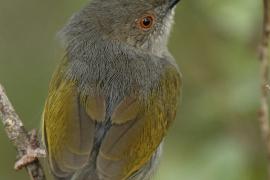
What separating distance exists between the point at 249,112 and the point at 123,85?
104 centimetres

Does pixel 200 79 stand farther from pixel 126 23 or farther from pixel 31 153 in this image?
pixel 31 153

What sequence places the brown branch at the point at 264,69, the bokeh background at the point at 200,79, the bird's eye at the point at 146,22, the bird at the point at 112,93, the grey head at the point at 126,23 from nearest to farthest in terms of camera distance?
the brown branch at the point at 264,69 → the bird at the point at 112,93 → the bokeh background at the point at 200,79 → the grey head at the point at 126,23 → the bird's eye at the point at 146,22

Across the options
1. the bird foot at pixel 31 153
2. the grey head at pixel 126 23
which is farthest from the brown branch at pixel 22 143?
the grey head at pixel 126 23

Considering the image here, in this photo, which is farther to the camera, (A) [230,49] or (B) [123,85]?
(A) [230,49]

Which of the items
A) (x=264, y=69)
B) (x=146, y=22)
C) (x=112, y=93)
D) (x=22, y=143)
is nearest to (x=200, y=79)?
(x=146, y=22)

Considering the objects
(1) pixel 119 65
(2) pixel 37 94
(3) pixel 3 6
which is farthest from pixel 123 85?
(3) pixel 3 6

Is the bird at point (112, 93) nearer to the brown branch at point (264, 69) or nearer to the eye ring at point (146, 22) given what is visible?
the eye ring at point (146, 22)

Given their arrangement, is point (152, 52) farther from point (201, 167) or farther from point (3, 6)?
point (3, 6)

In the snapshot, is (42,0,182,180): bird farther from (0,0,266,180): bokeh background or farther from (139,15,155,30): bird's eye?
(0,0,266,180): bokeh background

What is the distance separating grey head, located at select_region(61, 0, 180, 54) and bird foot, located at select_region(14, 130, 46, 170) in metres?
1.32

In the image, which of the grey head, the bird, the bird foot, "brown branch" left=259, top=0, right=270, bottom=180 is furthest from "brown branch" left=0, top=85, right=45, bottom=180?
"brown branch" left=259, top=0, right=270, bottom=180

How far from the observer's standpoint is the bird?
6258 mm

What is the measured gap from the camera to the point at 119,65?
697 cm

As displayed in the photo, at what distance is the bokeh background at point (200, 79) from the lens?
6.89m
